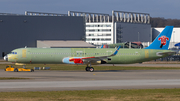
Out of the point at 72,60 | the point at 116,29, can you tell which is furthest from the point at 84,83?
the point at 116,29

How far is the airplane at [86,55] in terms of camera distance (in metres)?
45.2

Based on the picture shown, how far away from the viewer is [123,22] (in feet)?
502

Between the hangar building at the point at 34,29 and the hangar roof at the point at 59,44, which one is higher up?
the hangar building at the point at 34,29

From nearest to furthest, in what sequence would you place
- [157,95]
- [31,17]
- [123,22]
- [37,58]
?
[157,95]
[37,58]
[31,17]
[123,22]

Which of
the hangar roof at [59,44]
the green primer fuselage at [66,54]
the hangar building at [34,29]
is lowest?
the green primer fuselage at [66,54]

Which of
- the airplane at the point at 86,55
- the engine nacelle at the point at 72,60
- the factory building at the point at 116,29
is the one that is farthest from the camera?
the factory building at the point at 116,29

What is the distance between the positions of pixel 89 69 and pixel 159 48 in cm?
1345

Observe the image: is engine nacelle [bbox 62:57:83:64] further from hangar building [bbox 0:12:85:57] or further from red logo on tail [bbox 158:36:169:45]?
hangar building [bbox 0:12:85:57]

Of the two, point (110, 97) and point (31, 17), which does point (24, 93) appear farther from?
point (31, 17)

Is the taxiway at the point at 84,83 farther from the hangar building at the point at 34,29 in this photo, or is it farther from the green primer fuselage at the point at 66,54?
the hangar building at the point at 34,29

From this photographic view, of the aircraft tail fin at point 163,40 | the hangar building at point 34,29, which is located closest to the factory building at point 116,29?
the hangar building at point 34,29

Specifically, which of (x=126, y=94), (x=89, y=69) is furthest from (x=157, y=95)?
(x=89, y=69)

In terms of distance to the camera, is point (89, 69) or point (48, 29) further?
point (48, 29)

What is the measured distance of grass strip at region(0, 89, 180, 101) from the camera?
1880cm
